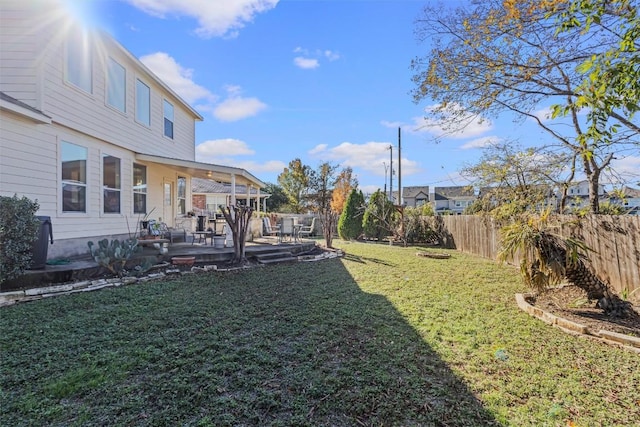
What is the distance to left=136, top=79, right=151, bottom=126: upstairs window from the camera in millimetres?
9488

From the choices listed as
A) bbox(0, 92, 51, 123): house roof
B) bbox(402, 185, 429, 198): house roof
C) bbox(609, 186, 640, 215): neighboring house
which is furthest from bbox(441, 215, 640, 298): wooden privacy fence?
bbox(402, 185, 429, 198): house roof

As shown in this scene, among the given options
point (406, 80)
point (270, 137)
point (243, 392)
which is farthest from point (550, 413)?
point (270, 137)

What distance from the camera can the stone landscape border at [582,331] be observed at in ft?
11.4

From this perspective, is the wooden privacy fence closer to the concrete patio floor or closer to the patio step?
the patio step

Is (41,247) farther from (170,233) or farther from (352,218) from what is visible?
(352,218)

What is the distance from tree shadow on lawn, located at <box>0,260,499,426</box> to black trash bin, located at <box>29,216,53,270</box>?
1.11 m

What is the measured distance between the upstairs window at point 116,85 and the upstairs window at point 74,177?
1719 mm

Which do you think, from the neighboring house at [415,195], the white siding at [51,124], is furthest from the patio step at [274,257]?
the neighboring house at [415,195]

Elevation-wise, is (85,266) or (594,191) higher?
(594,191)

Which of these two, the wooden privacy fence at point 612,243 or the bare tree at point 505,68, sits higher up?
the bare tree at point 505,68

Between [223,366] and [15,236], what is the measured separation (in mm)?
4363

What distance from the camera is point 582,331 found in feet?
12.5

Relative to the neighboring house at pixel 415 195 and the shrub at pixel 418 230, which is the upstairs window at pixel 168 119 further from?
the neighboring house at pixel 415 195

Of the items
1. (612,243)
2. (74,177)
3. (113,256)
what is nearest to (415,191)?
(612,243)
